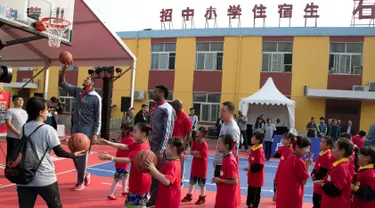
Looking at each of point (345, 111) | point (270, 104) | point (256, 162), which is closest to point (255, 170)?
point (256, 162)

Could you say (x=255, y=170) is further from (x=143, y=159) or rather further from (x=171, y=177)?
(x=143, y=159)

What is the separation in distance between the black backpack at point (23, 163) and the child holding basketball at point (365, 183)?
3.43 meters

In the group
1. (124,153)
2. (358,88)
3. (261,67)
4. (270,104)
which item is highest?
(261,67)

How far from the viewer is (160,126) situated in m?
5.09

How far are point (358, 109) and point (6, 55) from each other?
644 inches

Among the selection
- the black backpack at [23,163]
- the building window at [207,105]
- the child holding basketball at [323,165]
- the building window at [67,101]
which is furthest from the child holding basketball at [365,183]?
the building window at [67,101]

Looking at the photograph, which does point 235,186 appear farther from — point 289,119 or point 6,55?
point 289,119

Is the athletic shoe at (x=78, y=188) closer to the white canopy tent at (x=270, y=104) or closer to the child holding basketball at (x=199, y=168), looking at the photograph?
the child holding basketball at (x=199, y=168)

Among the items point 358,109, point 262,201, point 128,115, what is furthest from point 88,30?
point 358,109

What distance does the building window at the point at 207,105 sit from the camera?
20.4 metres

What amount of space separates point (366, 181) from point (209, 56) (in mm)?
17096

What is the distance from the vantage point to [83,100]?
20.0 ft

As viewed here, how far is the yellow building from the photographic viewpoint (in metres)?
18.0

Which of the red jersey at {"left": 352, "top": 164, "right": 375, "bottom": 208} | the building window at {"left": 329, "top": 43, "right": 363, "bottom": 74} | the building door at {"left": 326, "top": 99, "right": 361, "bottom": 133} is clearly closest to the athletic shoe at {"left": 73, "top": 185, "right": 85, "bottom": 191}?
the red jersey at {"left": 352, "top": 164, "right": 375, "bottom": 208}
